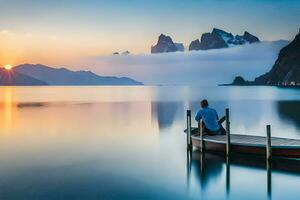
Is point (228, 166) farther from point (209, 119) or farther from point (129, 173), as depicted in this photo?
point (129, 173)

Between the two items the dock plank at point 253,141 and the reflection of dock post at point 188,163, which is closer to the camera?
the reflection of dock post at point 188,163

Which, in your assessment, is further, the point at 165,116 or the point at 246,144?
the point at 165,116

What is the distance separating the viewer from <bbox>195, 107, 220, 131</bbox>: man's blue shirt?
2220cm

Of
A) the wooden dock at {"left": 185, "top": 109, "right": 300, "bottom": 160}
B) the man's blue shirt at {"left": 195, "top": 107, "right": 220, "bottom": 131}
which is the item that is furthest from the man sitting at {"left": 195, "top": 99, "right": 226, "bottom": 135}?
the wooden dock at {"left": 185, "top": 109, "right": 300, "bottom": 160}

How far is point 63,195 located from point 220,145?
9489 mm

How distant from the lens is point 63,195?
14.7 meters

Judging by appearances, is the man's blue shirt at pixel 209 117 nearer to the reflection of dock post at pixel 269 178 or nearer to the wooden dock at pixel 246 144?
the wooden dock at pixel 246 144

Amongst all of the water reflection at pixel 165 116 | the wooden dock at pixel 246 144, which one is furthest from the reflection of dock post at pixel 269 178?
the water reflection at pixel 165 116

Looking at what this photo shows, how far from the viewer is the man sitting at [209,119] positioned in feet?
72.9

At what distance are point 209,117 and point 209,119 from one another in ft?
0.46

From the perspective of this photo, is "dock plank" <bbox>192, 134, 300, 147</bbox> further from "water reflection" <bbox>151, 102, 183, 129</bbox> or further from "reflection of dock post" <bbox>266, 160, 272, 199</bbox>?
"water reflection" <bbox>151, 102, 183, 129</bbox>

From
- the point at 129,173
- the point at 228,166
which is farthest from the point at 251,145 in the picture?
the point at 129,173

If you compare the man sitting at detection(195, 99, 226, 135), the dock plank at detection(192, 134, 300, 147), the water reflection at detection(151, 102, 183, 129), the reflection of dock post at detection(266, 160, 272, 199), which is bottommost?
the reflection of dock post at detection(266, 160, 272, 199)

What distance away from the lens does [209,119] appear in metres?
22.4
